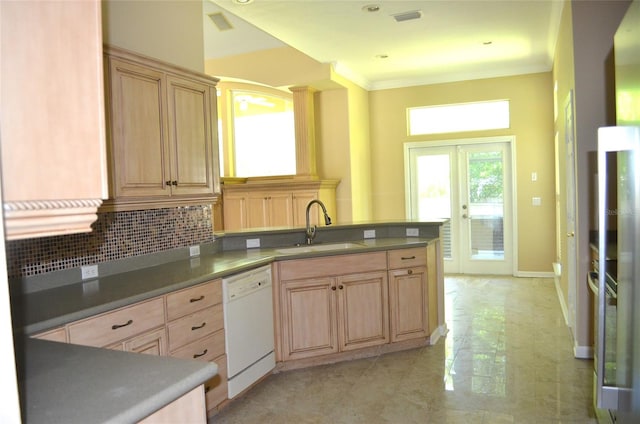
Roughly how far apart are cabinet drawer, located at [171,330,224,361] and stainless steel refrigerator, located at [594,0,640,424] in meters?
1.95

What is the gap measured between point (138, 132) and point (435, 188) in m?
5.29

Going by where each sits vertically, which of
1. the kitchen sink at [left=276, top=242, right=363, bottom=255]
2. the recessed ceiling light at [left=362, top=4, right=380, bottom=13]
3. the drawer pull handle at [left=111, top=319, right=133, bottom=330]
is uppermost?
the recessed ceiling light at [left=362, top=4, right=380, bottom=13]

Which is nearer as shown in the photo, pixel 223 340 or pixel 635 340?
pixel 635 340

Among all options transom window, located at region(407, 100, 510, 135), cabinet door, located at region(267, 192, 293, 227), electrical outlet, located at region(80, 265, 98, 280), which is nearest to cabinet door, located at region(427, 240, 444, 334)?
electrical outlet, located at region(80, 265, 98, 280)

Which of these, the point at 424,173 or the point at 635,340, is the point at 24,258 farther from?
the point at 424,173

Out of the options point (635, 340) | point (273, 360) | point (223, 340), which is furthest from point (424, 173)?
point (635, 340)

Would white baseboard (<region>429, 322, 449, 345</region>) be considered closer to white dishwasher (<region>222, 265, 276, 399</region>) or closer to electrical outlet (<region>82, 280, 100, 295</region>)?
white dishwasher (<region>222, 265, 276, 399</region>)

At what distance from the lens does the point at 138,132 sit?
2879mm

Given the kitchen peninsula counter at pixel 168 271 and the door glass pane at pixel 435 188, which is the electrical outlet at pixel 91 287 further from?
the door glass pane at pixel 435 188

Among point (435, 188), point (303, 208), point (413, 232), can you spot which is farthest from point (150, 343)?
point (435, 188)

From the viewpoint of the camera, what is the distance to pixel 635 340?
67.2 inches

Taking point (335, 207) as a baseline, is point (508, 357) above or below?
below

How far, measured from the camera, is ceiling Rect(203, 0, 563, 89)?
4.50 m

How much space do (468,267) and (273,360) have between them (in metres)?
4.53
